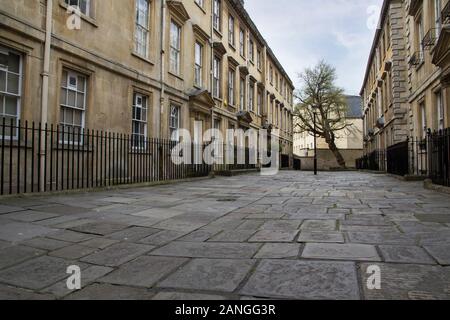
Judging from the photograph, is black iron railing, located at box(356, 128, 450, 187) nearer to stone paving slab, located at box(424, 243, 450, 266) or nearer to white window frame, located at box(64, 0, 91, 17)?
stone paving slab, located at box(424, 243, 450, 266)

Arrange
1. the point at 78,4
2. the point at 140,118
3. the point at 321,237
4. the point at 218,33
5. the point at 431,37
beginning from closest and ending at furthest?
the point at 321,237
the point at 78,4
the point at 431,37
the point at 140,118
the point at 218,33

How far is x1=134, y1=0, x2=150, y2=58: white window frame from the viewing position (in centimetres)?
1208

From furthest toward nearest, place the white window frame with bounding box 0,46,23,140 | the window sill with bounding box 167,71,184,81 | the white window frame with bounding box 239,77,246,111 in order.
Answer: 1. the white window frame with bounding box 239,77,246,111
2. the window sill with bounding box 167,71,184,81
3. the white window frame with bounding box 0,46,23,140

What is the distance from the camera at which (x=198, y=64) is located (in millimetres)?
17000

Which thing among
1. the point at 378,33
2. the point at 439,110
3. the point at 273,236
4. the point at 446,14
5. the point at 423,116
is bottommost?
the point at 273,236

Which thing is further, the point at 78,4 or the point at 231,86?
the point at 231,86

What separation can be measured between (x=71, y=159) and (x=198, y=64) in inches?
377

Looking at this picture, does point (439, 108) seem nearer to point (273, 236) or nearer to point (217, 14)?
point (273, 236)

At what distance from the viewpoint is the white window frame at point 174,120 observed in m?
14.3

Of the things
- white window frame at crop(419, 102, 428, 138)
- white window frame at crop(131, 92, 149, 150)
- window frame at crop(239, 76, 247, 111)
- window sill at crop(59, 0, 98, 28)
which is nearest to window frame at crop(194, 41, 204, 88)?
white window frame at crop(131, 92, 149, 150)

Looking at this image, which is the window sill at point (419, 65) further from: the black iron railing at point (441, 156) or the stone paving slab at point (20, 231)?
the stone paving slab at point (20, 231)

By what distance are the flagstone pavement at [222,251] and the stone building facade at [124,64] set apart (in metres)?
3.33

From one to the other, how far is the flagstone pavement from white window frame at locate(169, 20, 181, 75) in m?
9.50

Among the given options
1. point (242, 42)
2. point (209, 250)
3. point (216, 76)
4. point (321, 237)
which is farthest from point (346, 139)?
point (209, 250)
